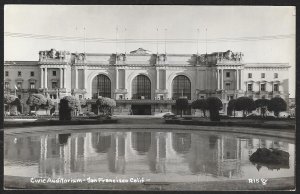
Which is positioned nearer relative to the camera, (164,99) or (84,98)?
(84,98)

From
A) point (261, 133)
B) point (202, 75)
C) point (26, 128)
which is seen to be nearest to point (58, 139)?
point (26, 128)

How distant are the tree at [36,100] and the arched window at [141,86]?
12078mm

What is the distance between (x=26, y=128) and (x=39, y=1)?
13544mm

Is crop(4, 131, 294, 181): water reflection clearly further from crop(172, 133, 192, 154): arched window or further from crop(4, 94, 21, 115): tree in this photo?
crop(4, 94, 21, 115): tree

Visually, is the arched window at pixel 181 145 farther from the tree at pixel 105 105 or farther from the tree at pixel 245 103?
the tree at pixel 105 105

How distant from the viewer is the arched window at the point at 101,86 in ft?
115

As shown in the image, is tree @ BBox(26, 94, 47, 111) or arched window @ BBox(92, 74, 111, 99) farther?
arched window @ BBox(92, 74, 111, 99)


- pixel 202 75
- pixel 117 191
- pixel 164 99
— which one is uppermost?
pixel 202 75

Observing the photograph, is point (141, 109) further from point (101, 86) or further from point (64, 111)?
point (64, 111)

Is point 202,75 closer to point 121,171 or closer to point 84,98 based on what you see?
point 84,98

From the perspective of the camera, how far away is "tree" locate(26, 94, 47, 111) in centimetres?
2697

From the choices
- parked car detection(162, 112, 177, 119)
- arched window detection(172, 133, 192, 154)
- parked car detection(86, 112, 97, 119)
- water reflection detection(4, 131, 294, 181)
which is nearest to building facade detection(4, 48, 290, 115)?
parked car detection(162, 112, 177, 119)

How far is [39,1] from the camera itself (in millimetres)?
11172

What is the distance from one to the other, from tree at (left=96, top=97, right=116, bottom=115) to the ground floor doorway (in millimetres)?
4112
